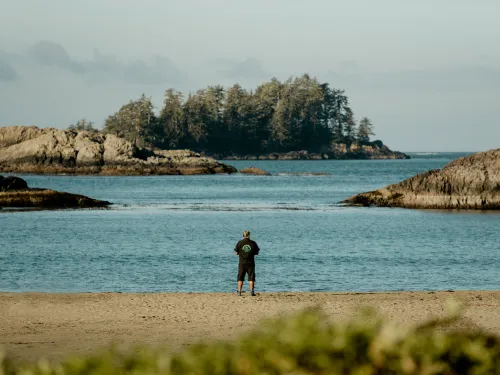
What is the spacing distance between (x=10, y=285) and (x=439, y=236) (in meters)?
25.6

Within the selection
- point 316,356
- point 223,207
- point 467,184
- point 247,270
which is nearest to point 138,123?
point 223,207

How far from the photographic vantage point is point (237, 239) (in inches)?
1721

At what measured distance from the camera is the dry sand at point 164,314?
16203 mm

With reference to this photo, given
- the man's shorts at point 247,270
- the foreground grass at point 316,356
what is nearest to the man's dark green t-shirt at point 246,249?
the man's shorts at point 247,270

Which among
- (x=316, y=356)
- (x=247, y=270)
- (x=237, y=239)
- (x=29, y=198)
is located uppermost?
(x=316, y=356)

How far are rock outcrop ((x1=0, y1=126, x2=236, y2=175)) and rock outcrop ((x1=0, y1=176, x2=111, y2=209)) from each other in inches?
2768

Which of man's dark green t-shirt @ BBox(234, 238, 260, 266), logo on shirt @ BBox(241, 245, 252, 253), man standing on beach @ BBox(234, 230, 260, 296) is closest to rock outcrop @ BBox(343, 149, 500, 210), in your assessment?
man standing on beach @ BBox(234, 230, 260, 296)

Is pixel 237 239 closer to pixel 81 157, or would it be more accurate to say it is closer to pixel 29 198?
pixel 29 198

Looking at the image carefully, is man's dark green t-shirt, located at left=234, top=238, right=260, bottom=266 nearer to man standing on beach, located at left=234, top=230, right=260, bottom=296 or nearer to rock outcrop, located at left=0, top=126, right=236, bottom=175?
man standing on beach, located at left=234, top=230, right=260, bottom=296

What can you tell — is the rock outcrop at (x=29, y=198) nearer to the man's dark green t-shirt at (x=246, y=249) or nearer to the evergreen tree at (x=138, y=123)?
the man's dark green t-shirt at (x=246, y=249)

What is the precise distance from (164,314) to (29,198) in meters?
43.9

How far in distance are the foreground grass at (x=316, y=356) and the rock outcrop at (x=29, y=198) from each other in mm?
57277

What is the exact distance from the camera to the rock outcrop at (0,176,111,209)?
201 feet

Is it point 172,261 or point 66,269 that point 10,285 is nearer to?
point 66,269
